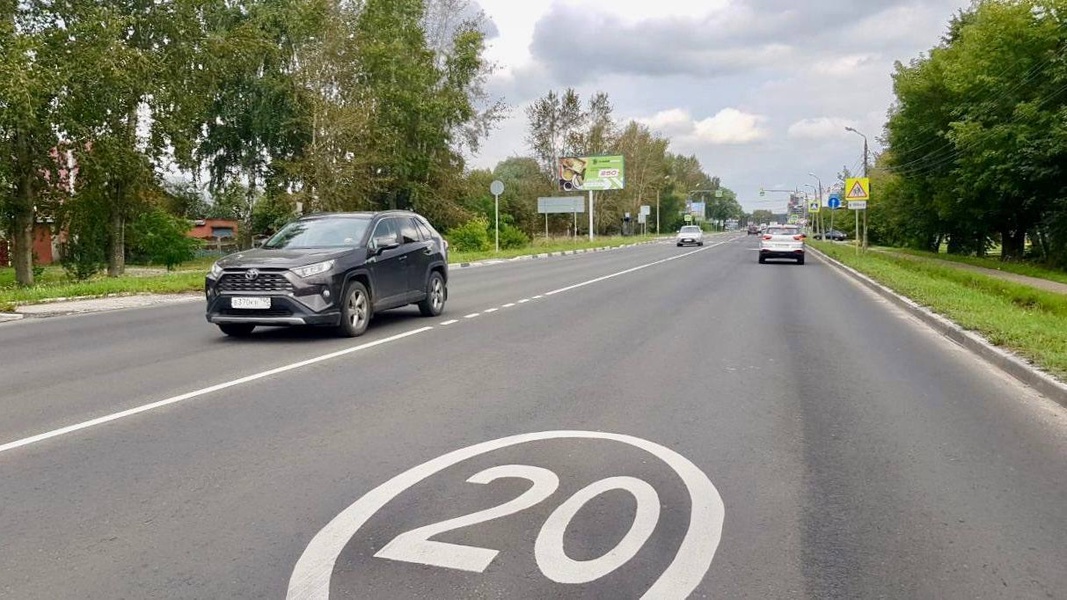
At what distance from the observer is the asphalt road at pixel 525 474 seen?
11.3ft

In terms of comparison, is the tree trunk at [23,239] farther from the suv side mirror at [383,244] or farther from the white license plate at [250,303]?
the white license plate at [250,303]

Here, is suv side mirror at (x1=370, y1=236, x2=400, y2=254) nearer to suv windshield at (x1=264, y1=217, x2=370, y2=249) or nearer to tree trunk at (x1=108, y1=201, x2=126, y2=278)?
suv windshield at (x1=264, y1=217, x2=370, y2=249)

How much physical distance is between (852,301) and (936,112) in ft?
82.8

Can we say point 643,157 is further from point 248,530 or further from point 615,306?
point 248,530

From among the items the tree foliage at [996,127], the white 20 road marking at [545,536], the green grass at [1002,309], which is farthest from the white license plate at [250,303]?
the tree foliage at [996,127]

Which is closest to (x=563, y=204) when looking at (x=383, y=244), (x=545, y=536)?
(x=383, y=244)

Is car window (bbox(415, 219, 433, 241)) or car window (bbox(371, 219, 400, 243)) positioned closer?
car window (bbox(371, 219, 400, 243))

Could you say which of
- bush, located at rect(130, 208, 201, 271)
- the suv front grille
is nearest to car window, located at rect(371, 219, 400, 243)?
the suv front grille

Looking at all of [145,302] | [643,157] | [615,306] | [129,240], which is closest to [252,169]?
[129,240]

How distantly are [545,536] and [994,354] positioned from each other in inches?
295

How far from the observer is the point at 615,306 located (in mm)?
15094

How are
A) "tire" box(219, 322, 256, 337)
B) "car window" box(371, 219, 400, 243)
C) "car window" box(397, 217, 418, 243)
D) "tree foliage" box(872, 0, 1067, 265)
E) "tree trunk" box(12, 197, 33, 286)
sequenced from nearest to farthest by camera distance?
"tire" box(219, 322, 256, 337), "car window" box(371, 219, 400, 243), "car window" box(397, 217, 418, 243), "tree trunk" box(12, 197, 33, 286), "tree foliage" box(872, 0, 1067, 265)

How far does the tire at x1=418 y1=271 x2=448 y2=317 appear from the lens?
43.0 feet

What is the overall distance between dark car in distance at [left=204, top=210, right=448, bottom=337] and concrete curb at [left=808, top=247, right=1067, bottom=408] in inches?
304
